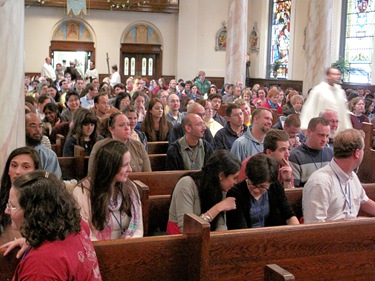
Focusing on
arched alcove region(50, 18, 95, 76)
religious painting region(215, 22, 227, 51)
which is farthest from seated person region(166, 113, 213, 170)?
religious painting region(215, 22, 227, 51)

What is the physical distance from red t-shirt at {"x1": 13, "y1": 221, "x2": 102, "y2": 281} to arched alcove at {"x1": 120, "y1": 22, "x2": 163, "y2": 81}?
21427 millimetres

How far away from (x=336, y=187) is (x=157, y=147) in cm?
341

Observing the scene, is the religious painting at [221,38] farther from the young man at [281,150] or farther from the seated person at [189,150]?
the young man at [281,150]

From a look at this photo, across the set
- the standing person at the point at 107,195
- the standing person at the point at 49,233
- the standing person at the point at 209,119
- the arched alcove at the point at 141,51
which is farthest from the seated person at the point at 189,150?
the arched alcove at the point at 141,51

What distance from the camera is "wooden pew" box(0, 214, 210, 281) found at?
9.55 feet

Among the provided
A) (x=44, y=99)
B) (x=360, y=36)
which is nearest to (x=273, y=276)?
(x=44, y=99)

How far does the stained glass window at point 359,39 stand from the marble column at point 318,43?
4298 millimetres

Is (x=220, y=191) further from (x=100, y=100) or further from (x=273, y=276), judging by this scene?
(x=100, y=100)

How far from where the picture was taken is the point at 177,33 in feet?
77.2

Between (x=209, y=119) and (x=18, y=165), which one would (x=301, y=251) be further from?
(x=209, y=119)

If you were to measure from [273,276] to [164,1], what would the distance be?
21261mm

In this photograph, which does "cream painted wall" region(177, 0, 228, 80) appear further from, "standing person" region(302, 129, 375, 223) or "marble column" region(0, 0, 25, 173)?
"standing person" region(302, 129, 375, 223)

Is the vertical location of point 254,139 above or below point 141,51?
below

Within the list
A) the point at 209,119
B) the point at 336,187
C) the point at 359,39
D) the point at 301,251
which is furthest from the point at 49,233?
the point at 359,39
